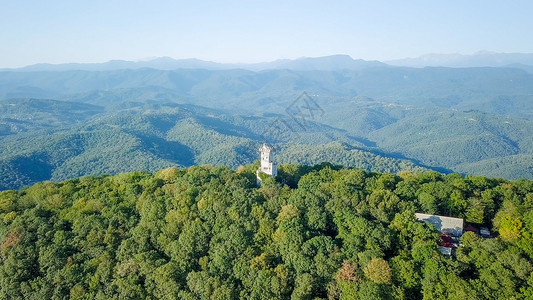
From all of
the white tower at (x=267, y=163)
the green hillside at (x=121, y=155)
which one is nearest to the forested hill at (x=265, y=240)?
the white tower at (x=267, y=163)

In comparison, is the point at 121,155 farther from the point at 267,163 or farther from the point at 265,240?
the point at 265,240

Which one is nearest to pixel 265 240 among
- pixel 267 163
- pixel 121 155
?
pixel 267 163

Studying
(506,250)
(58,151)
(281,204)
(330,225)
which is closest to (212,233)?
(281,204)

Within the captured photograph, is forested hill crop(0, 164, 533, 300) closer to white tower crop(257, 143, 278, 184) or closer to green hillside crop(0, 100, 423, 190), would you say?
white tower crop(257, 143, 278, 184)

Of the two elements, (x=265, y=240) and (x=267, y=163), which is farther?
(x=267, y=163)

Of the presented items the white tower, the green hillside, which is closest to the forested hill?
the white tower

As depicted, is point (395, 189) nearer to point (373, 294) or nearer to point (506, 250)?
point (506, 250)

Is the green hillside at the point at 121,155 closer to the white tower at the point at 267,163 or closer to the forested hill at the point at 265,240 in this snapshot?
the white tower at the point at 267,163
